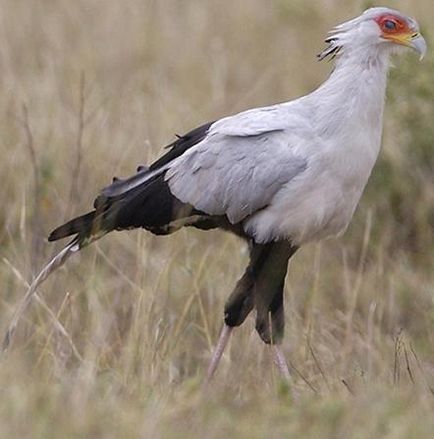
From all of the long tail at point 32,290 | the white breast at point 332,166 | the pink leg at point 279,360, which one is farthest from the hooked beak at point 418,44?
the long tail at point 32,290

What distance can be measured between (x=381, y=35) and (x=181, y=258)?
1.83 metres

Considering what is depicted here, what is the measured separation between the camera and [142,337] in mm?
4969

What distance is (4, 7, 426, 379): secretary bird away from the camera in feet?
15.6

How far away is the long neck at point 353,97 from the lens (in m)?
4.79

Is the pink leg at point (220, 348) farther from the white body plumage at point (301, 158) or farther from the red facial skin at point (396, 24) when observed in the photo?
the red facial skin at point (396, 24)

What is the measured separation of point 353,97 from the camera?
4840 millimetres

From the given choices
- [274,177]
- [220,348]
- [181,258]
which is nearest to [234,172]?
[274,177]

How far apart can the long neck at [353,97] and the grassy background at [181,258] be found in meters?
0.75

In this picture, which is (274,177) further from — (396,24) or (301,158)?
(396,24)

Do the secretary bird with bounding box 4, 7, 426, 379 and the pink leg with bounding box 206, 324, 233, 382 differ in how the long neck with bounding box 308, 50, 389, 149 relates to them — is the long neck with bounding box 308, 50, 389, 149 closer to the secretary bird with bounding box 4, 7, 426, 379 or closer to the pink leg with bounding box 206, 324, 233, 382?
the secretary bird with bounding box 4, 7, 426, 379

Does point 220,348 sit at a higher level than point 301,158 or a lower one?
lower

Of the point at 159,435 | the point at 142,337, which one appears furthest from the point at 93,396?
the point at 142,337

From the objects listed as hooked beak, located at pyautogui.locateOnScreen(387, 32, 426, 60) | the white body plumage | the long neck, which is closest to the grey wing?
the white body plumage

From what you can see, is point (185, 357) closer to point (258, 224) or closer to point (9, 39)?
point (258, 224)
